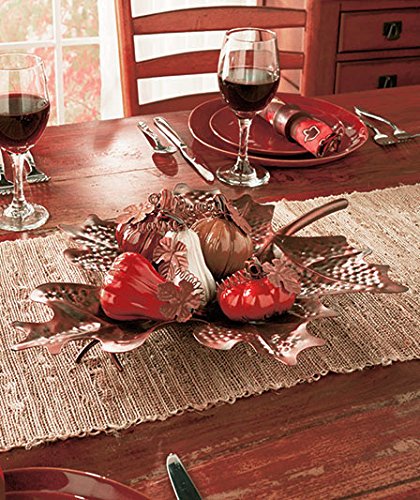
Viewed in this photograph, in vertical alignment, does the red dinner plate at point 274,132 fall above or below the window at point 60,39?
above

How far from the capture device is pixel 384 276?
2.71ft

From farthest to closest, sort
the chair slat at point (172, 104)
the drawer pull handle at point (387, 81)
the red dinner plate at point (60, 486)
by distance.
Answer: the drawer pull handle at point (387, 81) < the chair slat at point (172, 104) < the red dinner plate at point (60, 486)

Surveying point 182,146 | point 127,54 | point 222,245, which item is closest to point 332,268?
point 222,245

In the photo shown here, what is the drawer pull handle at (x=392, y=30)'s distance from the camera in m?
2.74

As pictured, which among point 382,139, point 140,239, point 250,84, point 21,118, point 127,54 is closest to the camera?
point 140,239

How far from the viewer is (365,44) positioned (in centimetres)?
273

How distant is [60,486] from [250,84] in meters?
0.70

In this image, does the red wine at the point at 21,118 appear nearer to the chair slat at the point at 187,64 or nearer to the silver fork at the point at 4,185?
the silver fork at the point at 4,185

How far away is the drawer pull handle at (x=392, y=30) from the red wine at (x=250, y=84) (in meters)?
1.77

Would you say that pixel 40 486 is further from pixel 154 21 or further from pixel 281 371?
pixel 154 21

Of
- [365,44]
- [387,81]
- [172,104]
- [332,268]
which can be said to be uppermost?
[332,268]

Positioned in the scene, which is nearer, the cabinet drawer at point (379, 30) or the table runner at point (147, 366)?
the table runner at point (147, 366)

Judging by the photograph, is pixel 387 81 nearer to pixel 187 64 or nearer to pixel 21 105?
pixel 187 64

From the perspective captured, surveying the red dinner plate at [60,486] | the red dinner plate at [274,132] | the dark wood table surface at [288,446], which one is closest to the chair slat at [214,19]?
the red dinner plate at [274,132]
